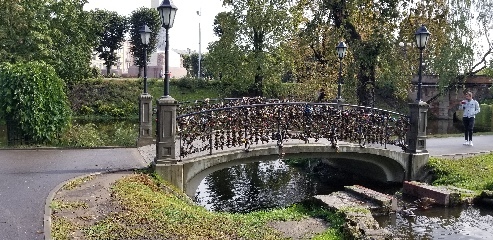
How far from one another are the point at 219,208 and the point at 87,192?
4795mm

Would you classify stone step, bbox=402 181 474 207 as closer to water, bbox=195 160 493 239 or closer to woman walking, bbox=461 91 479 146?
water, bbox=195 160 493 239

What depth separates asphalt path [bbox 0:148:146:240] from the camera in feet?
23.2

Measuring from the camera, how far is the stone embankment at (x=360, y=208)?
865cm

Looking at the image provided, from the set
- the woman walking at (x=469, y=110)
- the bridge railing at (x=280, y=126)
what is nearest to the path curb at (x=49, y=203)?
the bridge railing at (x=280, y=126)

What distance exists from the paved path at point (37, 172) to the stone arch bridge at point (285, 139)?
1.22m

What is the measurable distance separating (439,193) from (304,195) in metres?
4.20

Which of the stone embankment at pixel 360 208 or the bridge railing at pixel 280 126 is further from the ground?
the bridge railing at pixel 280 126

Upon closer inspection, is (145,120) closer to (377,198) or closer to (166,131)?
(166,131)

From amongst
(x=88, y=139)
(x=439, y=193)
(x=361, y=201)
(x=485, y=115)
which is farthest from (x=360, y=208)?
(x=485, y=115)

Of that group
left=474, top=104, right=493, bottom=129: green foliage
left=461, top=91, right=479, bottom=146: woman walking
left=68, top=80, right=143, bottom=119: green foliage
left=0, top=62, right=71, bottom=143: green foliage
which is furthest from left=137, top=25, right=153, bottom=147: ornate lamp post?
left=474, top=104, right=493, bottom=129: green foliage

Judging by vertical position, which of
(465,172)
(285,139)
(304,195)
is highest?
(285,139)

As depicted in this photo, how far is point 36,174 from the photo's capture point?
10484 millimetres

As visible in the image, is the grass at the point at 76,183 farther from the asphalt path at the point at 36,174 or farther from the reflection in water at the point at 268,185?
the reflection in water at the point at 268,185

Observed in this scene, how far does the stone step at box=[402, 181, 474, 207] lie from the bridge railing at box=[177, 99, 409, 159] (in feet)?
6.49
